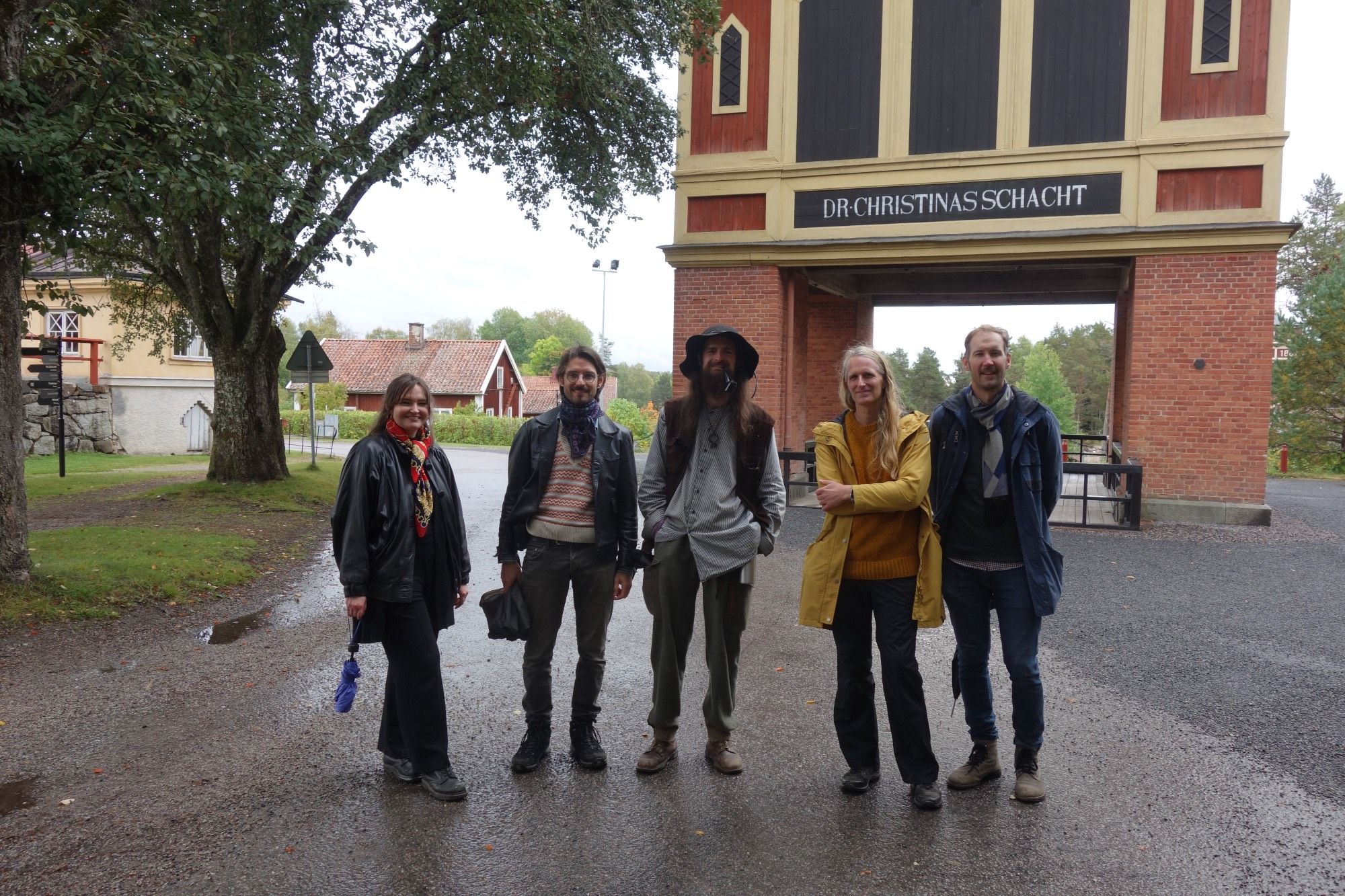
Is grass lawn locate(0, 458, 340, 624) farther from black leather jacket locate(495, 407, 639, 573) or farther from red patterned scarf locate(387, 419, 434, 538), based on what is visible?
black leather jacket locate(495, 407, 639, 573)

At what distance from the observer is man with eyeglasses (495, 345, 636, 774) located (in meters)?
4.13

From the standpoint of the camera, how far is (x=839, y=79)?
13.9 m

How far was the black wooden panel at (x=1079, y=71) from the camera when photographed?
41.5 feet

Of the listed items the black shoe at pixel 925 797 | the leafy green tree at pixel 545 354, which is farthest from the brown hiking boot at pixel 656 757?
the leafy green tree at pixel 545 354

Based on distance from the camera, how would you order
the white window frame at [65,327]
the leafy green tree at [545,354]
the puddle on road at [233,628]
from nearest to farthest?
the puddle on road at [233,628], the white window frame at [65,327], the leafy green tree at [545,354]

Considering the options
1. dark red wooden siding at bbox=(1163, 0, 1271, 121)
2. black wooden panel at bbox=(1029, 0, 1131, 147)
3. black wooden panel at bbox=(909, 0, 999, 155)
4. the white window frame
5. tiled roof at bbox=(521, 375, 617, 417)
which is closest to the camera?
dark red wooden siding at bbox=(1163, 0, 1271, 121)

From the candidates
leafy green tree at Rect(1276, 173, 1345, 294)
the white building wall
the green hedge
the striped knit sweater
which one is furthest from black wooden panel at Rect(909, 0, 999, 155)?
leafy green tree at Rect(1276, 173, 1345, 294)

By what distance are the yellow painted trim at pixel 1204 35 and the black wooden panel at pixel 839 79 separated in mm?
4069

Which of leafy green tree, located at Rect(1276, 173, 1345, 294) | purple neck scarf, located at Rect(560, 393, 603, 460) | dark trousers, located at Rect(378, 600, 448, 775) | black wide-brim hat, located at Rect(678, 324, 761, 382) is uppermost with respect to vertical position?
leafy green tree, located at Rect(1276, 173, 1345, 294)

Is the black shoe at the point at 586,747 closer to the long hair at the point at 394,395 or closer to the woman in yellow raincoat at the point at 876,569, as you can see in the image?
the woman in yellow raincoat at the point at 876,569

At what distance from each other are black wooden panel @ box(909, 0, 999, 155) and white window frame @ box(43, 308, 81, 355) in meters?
20.2

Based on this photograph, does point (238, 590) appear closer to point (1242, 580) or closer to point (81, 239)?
point (81, 239)

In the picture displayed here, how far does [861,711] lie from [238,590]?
19.3 feet

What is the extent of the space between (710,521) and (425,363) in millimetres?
56734
